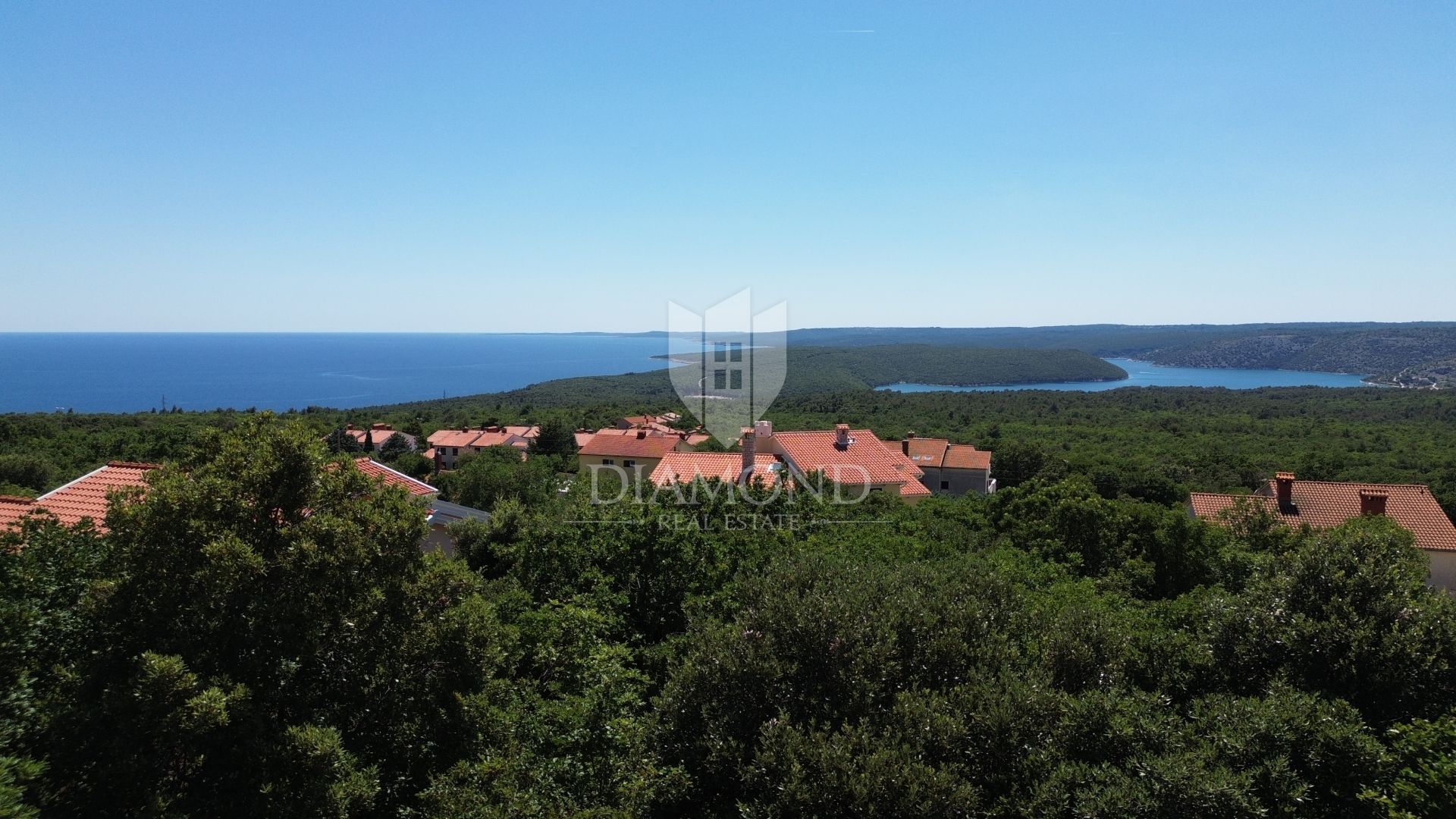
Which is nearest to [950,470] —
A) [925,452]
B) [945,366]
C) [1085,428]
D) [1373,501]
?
[925,452]

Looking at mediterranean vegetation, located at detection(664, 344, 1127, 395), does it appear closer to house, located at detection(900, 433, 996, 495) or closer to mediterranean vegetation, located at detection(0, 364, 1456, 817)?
house, located at detection(900, 433, 996, 495)

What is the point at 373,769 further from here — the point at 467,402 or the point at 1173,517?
the point at 467,402

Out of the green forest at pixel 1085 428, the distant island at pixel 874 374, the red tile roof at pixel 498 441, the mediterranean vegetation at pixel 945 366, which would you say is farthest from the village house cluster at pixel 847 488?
the mediterranean vegetation at pixel 945 366

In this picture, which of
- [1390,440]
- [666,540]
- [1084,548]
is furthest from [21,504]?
[1390,440]

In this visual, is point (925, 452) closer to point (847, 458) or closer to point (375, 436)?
point (847, 458)

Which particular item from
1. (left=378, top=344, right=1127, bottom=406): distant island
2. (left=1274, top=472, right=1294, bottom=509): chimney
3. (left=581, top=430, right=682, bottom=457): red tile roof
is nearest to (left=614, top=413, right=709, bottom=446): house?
(left=581, top=430, right=682, bottom=457): red tile roof

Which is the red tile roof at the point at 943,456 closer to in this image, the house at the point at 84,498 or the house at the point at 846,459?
the house at the point at 846,459
